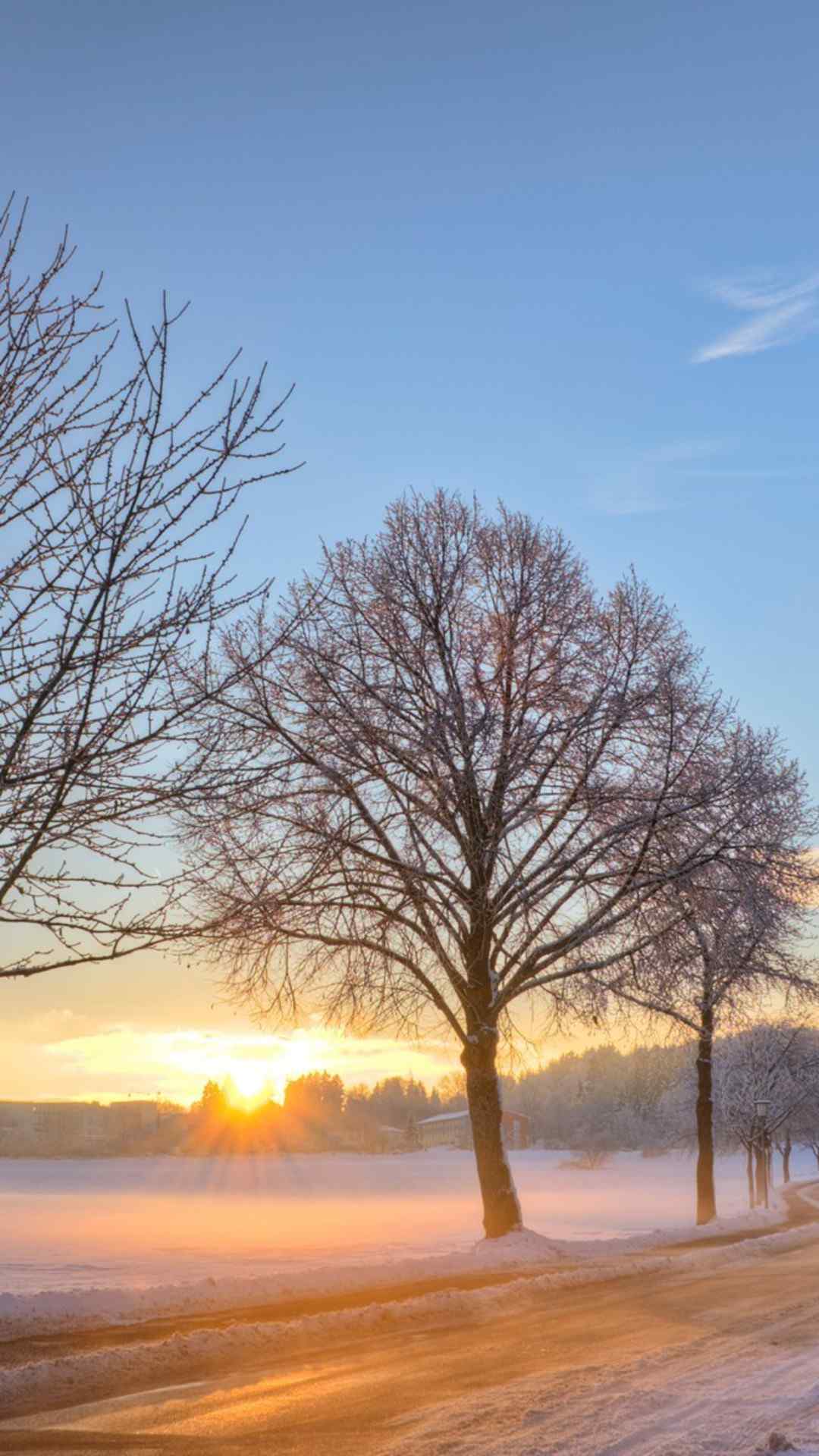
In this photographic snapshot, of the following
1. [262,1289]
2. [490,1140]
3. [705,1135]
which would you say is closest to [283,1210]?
[705,1135]

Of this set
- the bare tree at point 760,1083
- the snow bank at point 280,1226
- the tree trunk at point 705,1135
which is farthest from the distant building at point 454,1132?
the tree trunk at point 705,1135

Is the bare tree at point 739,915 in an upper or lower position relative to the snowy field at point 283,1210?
upper

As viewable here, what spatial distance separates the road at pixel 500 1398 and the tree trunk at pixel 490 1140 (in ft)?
25.0

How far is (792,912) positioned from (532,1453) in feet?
52.5

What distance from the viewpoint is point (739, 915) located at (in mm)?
20281

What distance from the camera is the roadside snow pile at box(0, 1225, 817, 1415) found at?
25.3 ft

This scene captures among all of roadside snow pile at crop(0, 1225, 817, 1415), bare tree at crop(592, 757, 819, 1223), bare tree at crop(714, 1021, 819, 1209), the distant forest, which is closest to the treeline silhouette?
the distant forest

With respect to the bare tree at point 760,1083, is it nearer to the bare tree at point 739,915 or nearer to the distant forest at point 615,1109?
the distant forest at point 615,1109

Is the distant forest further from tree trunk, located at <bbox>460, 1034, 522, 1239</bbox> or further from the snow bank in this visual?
tree trunk, located at <bbox>460, 1034, 522, 1239</bbox>

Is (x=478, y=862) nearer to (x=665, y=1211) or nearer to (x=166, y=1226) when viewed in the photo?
(x=166, y=1226)

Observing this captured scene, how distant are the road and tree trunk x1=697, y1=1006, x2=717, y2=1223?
19411mm

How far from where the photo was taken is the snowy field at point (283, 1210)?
24.2 metres

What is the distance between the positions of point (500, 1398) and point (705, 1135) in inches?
966

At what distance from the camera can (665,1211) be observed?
56.8 meters
